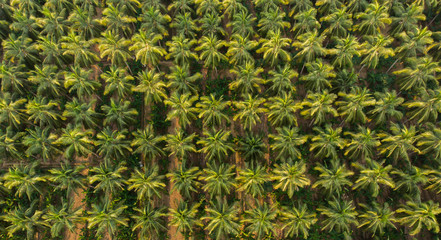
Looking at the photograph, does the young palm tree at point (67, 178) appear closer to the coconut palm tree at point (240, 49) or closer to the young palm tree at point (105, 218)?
the young palm tree at point (105, 218)

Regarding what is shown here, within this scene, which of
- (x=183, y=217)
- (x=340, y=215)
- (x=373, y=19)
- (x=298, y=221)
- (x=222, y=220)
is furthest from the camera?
(x=373, y=19)

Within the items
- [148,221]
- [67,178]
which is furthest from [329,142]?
[67,178]

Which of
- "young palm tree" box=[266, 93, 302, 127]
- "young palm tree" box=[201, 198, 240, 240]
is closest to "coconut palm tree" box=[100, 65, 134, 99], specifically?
"young palm tree" box=[201, 198, 240, 240]

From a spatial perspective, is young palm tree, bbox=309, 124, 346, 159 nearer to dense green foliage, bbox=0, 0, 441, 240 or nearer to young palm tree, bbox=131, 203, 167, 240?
dense green foliage, bbox=0, 0, 441, 240

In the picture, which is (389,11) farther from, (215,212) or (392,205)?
(215,212)

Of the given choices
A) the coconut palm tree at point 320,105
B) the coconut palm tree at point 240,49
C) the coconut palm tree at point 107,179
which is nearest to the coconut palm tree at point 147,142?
the coconut palm tree at point 107,179

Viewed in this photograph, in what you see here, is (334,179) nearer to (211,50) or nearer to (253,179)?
(253,179)
